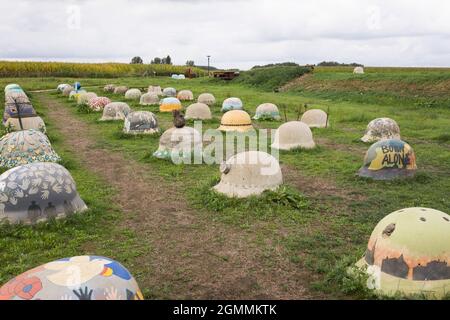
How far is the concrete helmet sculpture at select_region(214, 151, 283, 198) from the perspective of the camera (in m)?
8.97

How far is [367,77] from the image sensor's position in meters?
32.3

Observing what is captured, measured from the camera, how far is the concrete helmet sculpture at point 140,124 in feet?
54.4

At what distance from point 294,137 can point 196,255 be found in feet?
27.2

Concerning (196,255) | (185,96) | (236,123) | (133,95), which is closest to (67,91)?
(133,95)

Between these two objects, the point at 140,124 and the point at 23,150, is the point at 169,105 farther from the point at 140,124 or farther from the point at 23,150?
the point at 23,150

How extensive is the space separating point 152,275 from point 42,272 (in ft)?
7.02

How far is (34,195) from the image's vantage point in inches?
296

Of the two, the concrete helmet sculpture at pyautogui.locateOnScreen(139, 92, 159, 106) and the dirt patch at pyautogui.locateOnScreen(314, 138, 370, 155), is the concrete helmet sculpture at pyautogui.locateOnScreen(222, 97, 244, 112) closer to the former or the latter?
the concrete helmet sculpture at pyautogui.locateOnScreen(139, 92, 159, 106)

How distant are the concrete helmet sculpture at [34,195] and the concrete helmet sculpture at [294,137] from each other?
7983 mm

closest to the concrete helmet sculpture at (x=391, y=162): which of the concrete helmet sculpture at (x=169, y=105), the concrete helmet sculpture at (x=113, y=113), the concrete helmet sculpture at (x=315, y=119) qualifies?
the concrete helmet sculpture at (x=315, y=119)

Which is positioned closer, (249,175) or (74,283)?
(74,283)

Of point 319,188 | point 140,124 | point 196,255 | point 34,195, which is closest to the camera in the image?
point 196,255
